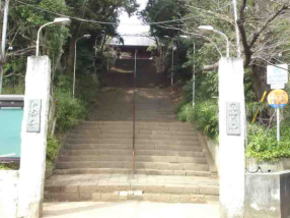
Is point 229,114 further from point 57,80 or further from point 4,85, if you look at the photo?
point 57,80

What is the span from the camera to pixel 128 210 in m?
7.49

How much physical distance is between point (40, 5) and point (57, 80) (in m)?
4.58

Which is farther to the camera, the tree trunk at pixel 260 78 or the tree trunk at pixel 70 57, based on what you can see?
the tree trunk at pixel 70 57

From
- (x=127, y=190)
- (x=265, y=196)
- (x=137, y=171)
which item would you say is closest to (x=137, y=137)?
(x=137, y=171)

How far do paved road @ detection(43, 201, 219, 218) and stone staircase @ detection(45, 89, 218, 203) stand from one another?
0.40 metres

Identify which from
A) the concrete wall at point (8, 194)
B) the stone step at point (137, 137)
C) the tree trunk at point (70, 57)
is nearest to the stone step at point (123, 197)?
the concrete wall at point (8, 194)

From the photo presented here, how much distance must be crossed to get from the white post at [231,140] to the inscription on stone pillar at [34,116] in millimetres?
3561

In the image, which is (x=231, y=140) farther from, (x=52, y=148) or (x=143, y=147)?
(x=52, y=148)

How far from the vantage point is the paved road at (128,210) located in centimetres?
711

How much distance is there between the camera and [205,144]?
11820 millimetres

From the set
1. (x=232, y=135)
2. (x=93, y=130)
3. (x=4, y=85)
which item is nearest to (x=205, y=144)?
(x=93, y=130)

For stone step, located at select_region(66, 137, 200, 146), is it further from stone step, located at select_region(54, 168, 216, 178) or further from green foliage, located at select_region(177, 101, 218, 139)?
stone step, located at select_region(54, 168, 216, 178)

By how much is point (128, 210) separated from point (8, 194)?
2.43m

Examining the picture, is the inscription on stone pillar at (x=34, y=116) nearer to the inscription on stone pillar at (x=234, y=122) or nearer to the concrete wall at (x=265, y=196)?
the inscription on stone pillar at (x=234, y=122)
